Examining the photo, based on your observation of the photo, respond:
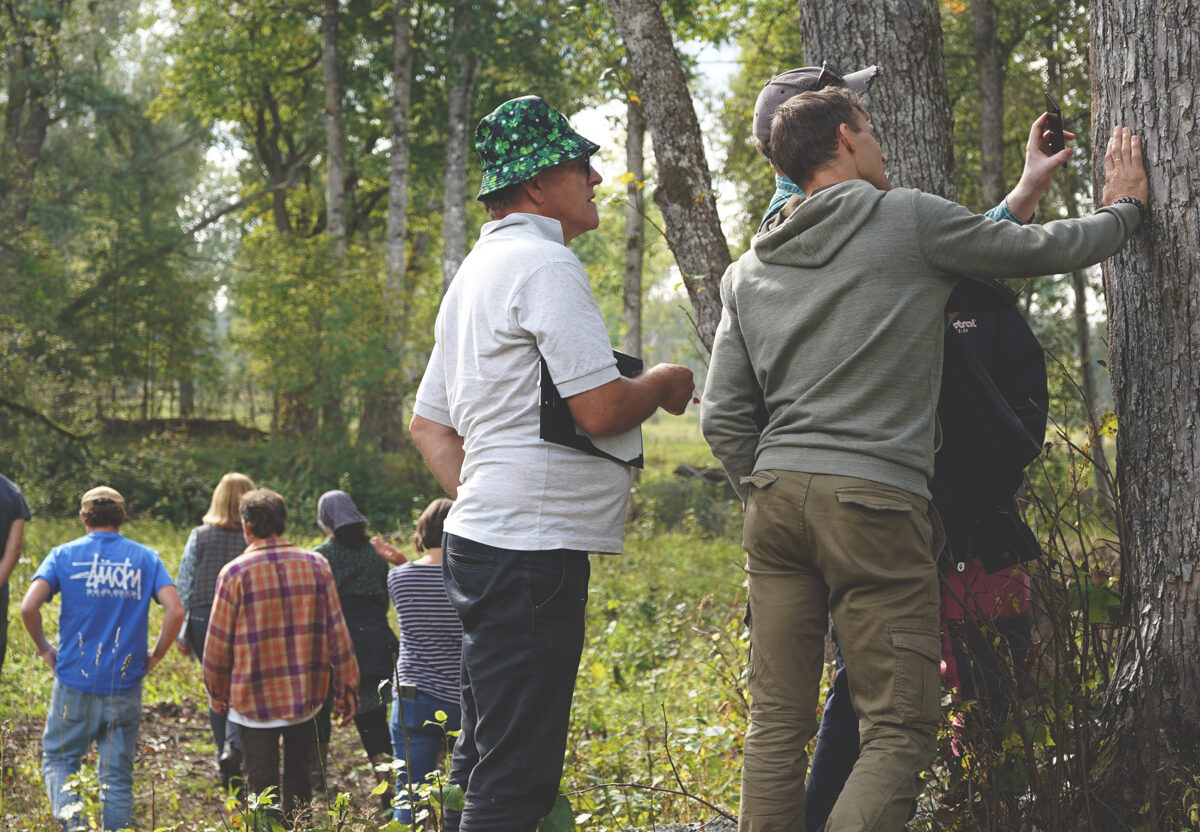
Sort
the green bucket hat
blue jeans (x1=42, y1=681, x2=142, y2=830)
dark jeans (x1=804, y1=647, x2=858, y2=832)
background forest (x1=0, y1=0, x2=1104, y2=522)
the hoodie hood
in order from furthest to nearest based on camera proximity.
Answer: background forest (x1=0, y1=0, x2=1104, y2=522) < blue jeans (x1=42, y1=681, x2=142, y2=830) < dark jeans (x1=804, y1=647, x2=858, y2=832) < the green bucket hat < the hoodie hood

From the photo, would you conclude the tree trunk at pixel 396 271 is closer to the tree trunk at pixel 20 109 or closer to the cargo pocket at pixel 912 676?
the tree trunk at pixel 20 109

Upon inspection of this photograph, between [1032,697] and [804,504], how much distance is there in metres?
1.02

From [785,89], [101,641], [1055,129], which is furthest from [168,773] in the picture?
[1055,129]

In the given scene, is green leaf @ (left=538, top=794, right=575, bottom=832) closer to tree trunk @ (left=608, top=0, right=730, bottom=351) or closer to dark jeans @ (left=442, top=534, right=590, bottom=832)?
dark jeans @ (left=442, top=534, right=590, bottom=832)

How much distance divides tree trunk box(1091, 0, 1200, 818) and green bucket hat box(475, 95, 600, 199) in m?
1.58

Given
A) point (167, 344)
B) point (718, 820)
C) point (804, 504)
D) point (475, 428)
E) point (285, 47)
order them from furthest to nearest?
point (285, 47) < point (167, 344) < point (718, 820) < point (475, 428) < point (804, 504)

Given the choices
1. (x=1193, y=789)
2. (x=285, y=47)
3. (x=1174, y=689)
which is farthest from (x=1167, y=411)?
(x=285, y=47)

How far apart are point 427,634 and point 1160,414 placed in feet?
10.7

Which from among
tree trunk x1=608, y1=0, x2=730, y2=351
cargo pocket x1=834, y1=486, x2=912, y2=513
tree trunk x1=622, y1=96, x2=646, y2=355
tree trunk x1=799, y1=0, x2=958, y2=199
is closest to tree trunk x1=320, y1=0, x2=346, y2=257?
tree trunk x1=622, y1=96, x2=646, y2=355

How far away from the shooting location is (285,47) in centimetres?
2352

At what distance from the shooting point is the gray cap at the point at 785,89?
3357 mm

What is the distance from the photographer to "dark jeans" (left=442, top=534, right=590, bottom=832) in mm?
2689

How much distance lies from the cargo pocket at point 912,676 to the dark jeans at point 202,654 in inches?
171

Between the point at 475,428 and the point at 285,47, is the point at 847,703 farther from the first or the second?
the point at 285,47
